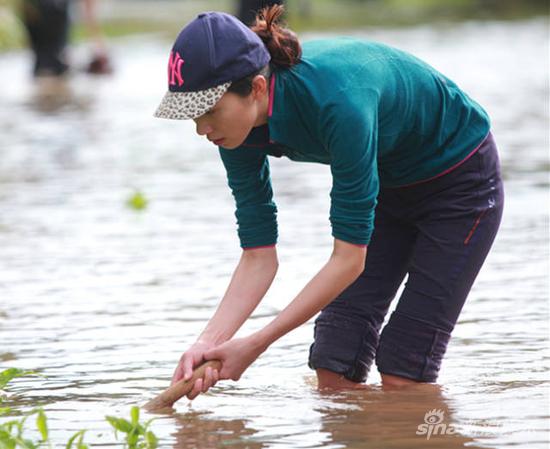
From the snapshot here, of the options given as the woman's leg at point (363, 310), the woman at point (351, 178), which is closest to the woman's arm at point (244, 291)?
the woman at point (351, 178)

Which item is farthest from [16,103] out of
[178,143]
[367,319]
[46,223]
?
[367,319]

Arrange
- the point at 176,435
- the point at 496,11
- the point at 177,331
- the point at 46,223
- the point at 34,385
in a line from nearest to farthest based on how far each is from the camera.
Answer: the point at 176,435
the point at 34,385
the point at 177,331
the point at 46,223
the point at 496,11

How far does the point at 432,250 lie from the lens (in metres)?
4.74

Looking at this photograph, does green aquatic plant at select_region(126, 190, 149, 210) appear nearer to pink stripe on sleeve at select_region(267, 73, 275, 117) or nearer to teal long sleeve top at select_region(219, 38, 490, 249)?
teal long sleeve top at select_region(219, 38, 490, 249)

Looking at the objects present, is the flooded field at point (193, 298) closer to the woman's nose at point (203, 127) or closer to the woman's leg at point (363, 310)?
the woman's leg at point (363, 310)

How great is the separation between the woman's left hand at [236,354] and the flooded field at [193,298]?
231 mm

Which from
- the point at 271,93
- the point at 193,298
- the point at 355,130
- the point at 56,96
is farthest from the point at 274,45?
the point at 56,96

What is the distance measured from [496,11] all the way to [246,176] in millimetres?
30197

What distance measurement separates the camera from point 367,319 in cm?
501

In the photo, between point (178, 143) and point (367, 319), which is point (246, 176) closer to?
point (367, 319)

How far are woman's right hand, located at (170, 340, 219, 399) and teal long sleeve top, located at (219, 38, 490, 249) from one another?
1.34 feet

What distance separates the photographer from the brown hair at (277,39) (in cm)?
426

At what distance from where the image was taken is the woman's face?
4.16m

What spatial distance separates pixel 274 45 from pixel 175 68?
1.04 feet
